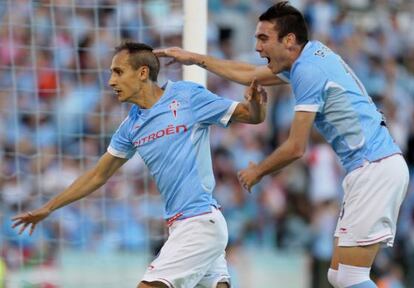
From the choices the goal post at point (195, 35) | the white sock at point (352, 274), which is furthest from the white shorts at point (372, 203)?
the goal post at point (195, 35)

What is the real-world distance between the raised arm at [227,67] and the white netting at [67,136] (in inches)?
89.8

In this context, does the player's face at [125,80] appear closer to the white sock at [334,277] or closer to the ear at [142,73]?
the ear at [142,73]

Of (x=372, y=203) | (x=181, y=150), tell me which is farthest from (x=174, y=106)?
(x=372, y=203)

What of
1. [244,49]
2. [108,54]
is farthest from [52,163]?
[244,49]

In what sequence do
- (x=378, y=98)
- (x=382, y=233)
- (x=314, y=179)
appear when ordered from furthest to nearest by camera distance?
1. (x=378, y=98)
2. (x=314, y=179)
3. (x=382, y=233)

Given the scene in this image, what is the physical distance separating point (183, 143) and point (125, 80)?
1.86 ft

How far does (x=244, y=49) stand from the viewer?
14953mm

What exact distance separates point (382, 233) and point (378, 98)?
759 centimetres

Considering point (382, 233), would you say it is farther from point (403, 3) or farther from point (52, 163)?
point (403, 3)

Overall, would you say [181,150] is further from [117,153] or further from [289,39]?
[289,39]

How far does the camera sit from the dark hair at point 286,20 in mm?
7215

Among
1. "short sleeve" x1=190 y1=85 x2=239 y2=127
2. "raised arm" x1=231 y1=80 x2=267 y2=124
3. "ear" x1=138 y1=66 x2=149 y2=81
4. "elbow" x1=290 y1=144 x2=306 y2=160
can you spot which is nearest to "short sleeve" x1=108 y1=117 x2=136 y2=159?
"ear" x1=138 y1=66 x2=149 y2=81

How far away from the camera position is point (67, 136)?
11227 mm

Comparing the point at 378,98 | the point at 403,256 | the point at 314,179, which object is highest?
the point at 378,98
